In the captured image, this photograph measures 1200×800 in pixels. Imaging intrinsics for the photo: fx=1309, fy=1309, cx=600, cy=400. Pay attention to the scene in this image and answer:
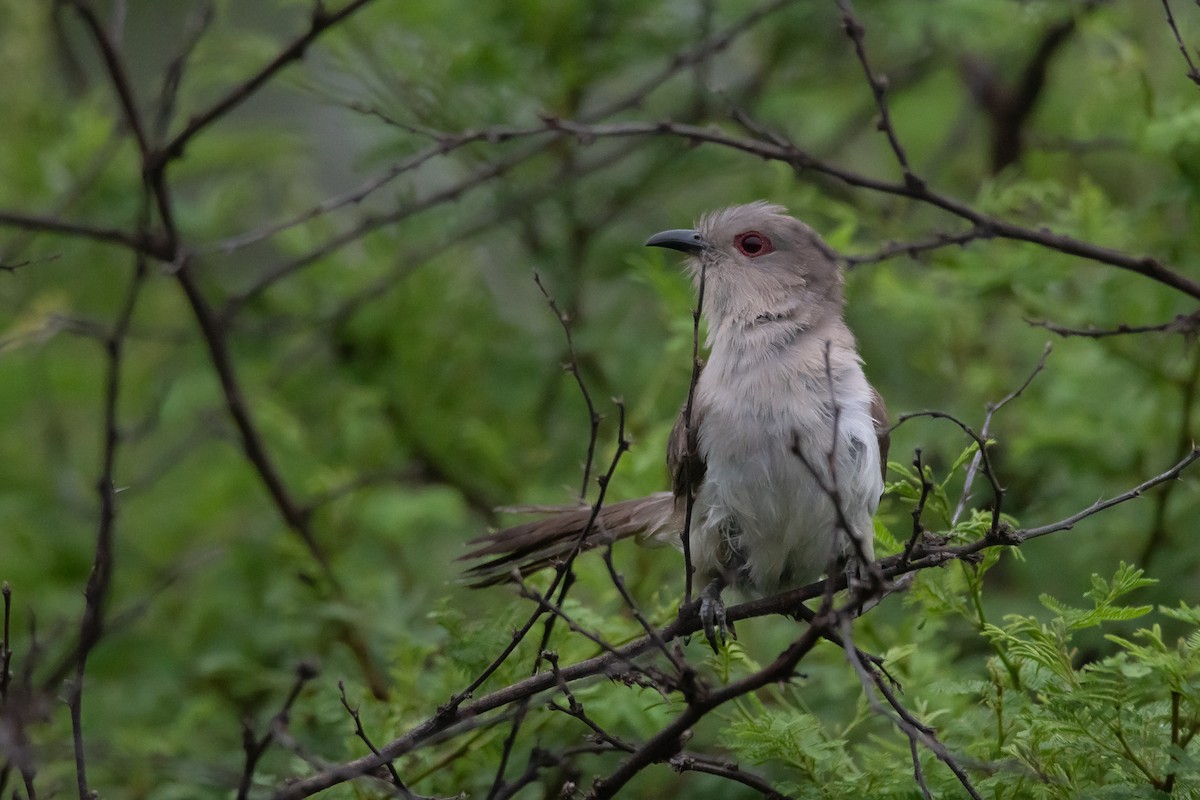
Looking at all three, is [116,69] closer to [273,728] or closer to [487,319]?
[487,319]

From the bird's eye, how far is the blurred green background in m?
0.31

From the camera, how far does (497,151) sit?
5.70 m

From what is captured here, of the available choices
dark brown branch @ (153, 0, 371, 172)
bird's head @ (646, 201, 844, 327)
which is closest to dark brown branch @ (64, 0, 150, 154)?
dark brown branch @ (153, 0, 371, 172)

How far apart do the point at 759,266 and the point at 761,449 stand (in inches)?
35.5

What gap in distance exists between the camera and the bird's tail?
3.90 meters

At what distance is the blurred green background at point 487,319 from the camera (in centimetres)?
471

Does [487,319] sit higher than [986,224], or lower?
higher

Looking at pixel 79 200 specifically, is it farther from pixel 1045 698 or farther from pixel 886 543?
pixel 1045 698

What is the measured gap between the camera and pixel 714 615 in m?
3.25

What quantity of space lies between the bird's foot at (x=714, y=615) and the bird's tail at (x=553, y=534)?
1.01ft

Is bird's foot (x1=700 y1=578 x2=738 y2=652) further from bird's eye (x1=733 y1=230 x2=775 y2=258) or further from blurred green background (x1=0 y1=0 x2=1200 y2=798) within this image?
bird's eye (x1=733 y1=230 x2=775 y2=258)

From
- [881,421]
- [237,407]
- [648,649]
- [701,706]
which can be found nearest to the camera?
[701,706]

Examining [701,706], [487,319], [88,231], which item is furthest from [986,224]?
[487,319]

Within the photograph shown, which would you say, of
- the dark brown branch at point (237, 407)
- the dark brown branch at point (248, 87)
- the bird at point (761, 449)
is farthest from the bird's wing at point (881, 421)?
the dark brown branch at point (237, 407)
